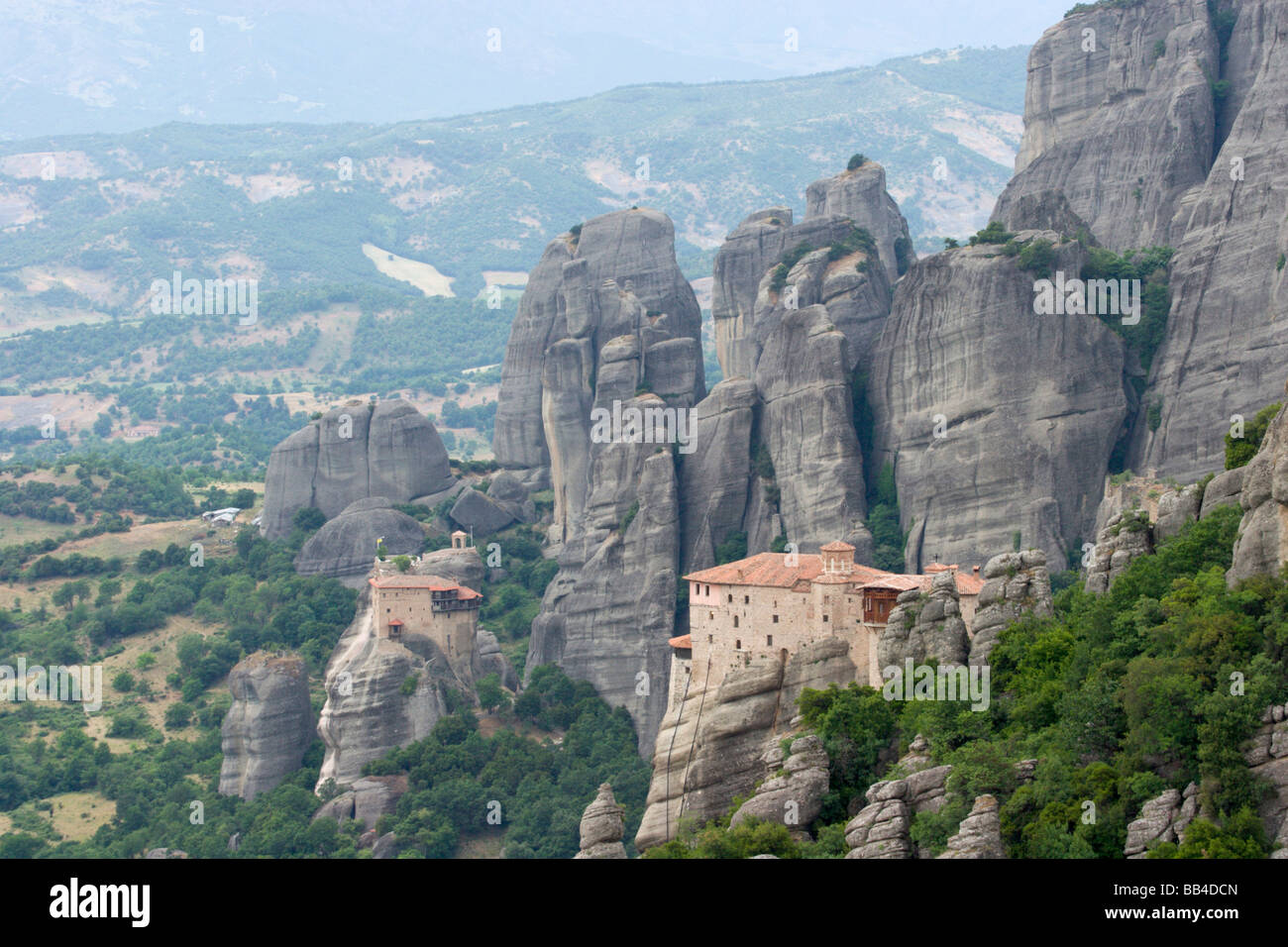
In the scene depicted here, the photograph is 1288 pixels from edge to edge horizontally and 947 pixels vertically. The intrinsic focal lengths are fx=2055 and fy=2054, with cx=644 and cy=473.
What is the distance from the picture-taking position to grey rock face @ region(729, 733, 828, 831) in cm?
5269

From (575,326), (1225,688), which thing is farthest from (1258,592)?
(575,326)

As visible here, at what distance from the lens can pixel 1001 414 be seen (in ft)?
263

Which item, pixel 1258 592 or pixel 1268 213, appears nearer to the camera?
pixel 1258 592

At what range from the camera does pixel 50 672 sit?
319ft

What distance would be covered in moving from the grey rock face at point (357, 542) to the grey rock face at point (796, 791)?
4967 cm

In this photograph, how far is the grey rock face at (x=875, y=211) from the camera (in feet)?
336

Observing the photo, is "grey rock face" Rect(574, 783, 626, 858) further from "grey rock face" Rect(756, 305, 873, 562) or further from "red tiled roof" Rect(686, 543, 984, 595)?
"grey rock face" Rect(756, 305, 873, 562)

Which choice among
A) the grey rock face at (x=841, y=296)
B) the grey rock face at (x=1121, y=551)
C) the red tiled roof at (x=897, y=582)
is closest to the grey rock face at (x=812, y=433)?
the grey rock face at (x=841, y=296)

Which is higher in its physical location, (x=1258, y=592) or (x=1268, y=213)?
(x=1268, y=213)

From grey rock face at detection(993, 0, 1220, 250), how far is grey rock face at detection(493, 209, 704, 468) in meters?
18.8

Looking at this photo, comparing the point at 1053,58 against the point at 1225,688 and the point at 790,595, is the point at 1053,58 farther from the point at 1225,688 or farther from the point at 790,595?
the point at 1225,688

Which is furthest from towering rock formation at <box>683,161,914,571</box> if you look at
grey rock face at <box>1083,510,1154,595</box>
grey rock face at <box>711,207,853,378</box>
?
grey rock face at <box>1083,510,1154,595</box>

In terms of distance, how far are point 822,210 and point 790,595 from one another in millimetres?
47994
